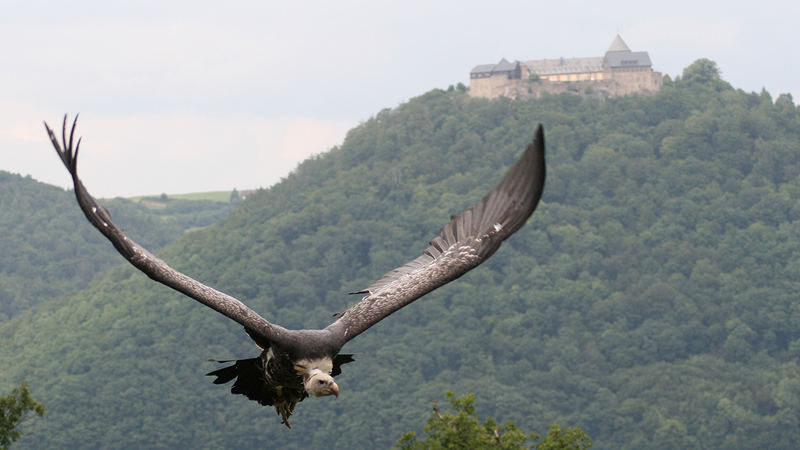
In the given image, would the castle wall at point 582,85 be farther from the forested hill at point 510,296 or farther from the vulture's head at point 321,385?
the vulture's head at point 321,385

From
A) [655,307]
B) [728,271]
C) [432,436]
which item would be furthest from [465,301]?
[432,436]

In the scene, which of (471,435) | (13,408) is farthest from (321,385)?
(471,435)

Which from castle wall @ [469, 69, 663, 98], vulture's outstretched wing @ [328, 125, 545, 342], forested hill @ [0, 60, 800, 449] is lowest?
forested hill @ [0, 60, 800, 449]

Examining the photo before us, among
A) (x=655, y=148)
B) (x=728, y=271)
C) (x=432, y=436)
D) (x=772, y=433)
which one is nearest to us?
(x=432, y=436)

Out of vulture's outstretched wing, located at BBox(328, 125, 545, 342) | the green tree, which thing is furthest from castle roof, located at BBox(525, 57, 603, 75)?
vulture's outstretched wing, located at BBox(328, 125, 545, 342)

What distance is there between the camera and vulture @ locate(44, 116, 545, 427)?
10.5 m

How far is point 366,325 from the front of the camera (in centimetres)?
1137

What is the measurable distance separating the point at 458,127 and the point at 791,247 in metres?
45.9

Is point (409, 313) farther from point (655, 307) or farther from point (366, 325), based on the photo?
point (366, 325)

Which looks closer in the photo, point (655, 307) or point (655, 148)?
point (655, 307)

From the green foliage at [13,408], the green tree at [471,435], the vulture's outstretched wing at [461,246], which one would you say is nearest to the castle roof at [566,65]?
the green tree at [471,435]

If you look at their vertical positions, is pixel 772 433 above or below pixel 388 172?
below

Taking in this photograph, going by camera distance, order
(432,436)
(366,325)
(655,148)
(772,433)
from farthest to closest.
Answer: (655,148) → (772,433) → (432,436) → (366,325)

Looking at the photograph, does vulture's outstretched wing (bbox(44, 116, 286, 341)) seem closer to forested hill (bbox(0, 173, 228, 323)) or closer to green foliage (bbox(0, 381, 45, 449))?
green foliage (bbox(0, 381, 45, 449))
